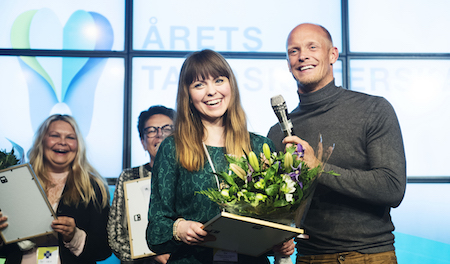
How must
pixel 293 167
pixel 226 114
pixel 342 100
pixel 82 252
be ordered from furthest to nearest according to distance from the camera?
pixel 82 252
pixel 342 100
pixel 226 114
pixel 293 167

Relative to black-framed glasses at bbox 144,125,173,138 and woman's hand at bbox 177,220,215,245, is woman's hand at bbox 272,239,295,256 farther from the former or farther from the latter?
black-framed glasses at bbox 144,125,173,138

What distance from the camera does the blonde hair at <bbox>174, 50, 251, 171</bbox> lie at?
64.6 inches

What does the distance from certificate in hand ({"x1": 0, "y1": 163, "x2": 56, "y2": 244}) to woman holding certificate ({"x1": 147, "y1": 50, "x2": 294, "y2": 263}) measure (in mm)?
1145

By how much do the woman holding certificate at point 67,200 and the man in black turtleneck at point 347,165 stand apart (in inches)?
53.5

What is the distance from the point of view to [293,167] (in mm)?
1286

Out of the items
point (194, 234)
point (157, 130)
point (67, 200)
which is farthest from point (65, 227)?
point (194, 234)

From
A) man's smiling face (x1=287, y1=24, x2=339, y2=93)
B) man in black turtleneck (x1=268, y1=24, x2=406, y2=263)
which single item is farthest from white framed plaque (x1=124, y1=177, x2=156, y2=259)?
man's smiling face (x1=287, y1=24, x2=339, y2=93)

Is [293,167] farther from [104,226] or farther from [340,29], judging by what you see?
→ [340,29]

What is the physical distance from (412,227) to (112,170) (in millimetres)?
2872

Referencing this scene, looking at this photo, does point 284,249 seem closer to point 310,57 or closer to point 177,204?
point 177,204

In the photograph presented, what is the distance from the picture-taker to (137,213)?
272cm

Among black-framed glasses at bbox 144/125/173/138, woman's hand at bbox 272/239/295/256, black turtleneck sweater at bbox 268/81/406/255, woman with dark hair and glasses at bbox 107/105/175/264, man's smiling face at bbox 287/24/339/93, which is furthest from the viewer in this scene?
black-framed glasses at bbox 144/125/173/138

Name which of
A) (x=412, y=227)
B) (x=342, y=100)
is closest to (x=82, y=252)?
(x=342, y=100)

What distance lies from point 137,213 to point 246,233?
1.57 metres
